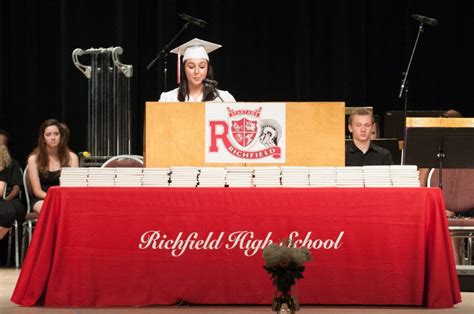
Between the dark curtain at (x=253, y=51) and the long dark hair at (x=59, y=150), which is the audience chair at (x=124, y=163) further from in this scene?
the dark curtain at (x=253, y=51)

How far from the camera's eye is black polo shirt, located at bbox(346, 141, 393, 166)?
748cm

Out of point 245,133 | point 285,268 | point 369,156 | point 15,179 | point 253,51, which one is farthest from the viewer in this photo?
point 253,51

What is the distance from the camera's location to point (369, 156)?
752 cm

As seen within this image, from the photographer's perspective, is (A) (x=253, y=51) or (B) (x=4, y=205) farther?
(A) (x=253, y=51)

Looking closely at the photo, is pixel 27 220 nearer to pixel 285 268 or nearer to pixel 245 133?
pixel 245 133

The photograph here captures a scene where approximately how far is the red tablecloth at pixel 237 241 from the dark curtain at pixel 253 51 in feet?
12.7

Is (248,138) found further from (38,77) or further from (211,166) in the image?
(38,77)

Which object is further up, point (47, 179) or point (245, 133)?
point (245, 133)

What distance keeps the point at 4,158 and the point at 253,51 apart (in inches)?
105

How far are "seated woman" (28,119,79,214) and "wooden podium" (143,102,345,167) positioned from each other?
3062mm

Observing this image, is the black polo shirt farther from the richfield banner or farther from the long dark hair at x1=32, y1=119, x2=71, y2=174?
the long dark hair at x1=32, y1=119, x2=71, y2=174

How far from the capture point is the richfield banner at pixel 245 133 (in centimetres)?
605

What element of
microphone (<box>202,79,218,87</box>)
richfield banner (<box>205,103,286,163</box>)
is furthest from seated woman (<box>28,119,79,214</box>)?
richfield banner (<box>205,103,286,163</box>)

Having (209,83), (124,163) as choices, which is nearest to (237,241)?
(209,83)
